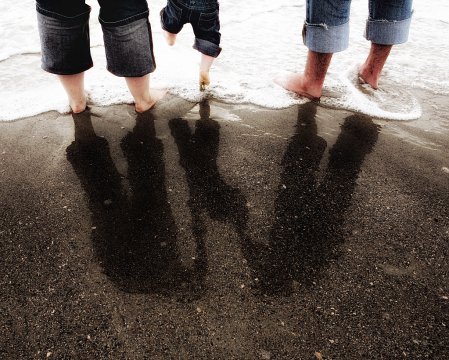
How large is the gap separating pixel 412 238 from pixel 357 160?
2.00 ft

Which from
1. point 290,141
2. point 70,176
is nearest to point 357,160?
point 290,141

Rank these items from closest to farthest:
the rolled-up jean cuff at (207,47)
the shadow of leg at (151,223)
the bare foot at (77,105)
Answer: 1. the shadow of leg at (151,223)
2. the bare foot at (77,105)
3. the rolled-up jean cuff at (207,47)

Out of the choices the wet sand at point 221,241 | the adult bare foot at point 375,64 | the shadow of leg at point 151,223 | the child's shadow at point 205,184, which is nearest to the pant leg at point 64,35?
the wet sand at point 221,241

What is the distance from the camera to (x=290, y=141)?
1987 mm

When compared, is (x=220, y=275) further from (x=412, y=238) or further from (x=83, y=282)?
(x=412, y=238)

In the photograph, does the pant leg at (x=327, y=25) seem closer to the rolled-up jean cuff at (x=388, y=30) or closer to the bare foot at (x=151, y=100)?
the rolled-up jean cuff at (x=388, y=30)

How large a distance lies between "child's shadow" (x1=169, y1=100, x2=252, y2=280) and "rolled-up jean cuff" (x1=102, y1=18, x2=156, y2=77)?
0.44 metres

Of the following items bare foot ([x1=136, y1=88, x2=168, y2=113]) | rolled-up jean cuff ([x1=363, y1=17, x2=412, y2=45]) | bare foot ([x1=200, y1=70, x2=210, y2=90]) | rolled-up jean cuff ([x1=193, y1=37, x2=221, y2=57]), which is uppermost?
rolled-up jean cuff ([x1=363, y1=17, x2=412, y2=45])

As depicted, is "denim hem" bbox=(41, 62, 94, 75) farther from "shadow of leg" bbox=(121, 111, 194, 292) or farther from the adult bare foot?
the adult bare foot

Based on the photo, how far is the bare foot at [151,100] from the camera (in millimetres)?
2238

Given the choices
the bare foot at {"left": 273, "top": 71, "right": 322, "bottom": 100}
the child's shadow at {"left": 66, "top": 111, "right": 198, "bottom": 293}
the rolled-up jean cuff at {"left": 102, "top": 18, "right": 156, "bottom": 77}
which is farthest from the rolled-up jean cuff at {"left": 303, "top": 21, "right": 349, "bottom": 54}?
the child's shadow at {"left": 66, "top": 111, "right": 198, "bottom": 293}

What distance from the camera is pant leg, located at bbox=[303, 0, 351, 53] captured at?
2117 mm

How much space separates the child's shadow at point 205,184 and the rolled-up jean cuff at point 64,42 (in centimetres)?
72

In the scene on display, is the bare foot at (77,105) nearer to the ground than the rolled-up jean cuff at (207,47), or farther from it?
nearer to the ground
